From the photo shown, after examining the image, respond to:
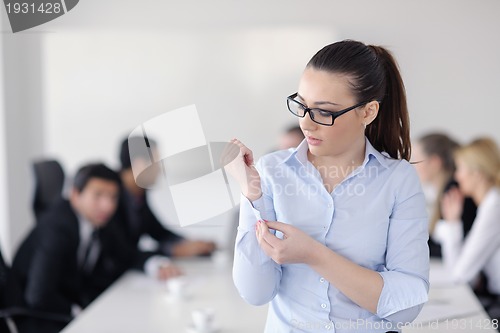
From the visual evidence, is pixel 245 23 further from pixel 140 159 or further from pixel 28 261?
pixel 140 159

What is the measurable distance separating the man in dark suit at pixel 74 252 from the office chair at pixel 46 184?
0.65m

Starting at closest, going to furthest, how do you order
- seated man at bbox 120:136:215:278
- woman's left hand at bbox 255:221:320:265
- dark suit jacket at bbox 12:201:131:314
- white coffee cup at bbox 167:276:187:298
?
woman's left hand at bbox 255:221:320:265 → white coffee cup at bbox 167:276:187:298 → dark suit jacket at bbox 12:201:131:314 → seated man at bbox 120:136:215:278

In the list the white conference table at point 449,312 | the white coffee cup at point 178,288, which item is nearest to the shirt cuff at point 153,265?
the white coffee cup at point 178,288

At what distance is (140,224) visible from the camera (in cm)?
350

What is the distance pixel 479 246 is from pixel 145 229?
1.72m

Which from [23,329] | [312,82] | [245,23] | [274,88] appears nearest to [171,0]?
[245,23]

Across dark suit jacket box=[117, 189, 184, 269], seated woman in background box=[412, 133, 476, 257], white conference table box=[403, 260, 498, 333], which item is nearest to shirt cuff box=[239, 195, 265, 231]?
white conference table box=[403, 260, 498, 333]

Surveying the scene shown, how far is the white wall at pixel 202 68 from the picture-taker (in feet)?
14.9

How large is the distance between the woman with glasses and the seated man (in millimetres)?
1634

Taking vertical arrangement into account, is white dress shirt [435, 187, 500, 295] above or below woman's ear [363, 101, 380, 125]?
below

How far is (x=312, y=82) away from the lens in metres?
1.20

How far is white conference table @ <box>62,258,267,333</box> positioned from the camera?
203 cm

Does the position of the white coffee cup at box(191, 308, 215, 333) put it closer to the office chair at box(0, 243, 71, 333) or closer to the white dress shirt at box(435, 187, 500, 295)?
the office chair at box(0, 243, 71, 333)

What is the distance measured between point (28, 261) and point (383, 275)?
190cm
